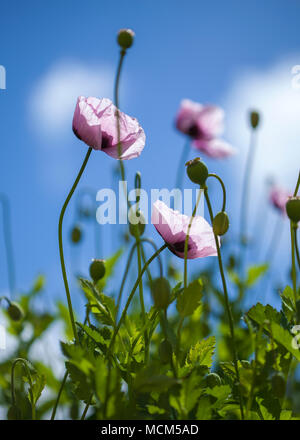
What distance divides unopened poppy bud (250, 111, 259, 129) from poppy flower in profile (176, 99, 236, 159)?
2.18 ft

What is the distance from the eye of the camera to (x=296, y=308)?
50cm

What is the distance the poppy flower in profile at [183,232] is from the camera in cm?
61

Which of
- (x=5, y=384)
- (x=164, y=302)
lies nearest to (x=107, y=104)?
(x=164, y=302)

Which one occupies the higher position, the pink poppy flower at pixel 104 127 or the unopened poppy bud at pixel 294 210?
the pink poppy flower at pixel 104 127

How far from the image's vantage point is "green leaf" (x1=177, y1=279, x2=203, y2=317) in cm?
48

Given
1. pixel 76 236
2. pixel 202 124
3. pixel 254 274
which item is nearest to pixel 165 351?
pixel 76 236

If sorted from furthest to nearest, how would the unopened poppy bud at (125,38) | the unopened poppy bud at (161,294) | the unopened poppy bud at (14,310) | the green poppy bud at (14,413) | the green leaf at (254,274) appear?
the green leaf at (254,274) < the unopened poppy bud at (14,310) < the unopened poppy bud at (125,38) < the green poppy bud at (14,413) < the unopened poppy bud at (161,294)

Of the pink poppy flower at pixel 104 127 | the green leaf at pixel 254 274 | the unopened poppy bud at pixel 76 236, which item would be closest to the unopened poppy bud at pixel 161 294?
the pink poppy flower at pixel 104 127

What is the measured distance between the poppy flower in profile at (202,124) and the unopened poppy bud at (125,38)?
3.70ft

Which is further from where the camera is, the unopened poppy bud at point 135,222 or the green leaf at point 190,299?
the unopened poppy bud at point 135,222

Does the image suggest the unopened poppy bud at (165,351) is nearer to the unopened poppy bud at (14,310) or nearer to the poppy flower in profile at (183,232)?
the poppy flower in profile at (183,232)

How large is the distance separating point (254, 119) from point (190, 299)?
2.41 ft

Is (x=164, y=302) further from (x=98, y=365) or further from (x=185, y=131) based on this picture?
(x=185, y=131)

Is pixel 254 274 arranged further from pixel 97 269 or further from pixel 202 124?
pixel 97 269
